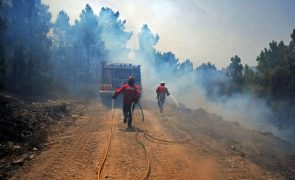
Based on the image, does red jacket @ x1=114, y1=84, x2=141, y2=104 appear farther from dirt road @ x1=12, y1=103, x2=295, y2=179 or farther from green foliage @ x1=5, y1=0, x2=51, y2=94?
green foliage @ x1=5, y1=0, x2=51, y2=94

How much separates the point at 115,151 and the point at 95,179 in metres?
2.10

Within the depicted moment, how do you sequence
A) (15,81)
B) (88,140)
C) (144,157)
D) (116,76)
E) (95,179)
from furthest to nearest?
(15,81) < (116,76) < (88,140) < (144,157) < (95,179)

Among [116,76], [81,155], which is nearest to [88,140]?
[81,155]

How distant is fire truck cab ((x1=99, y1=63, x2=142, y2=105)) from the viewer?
77.4 ft

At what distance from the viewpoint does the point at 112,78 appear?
23969 millimetres

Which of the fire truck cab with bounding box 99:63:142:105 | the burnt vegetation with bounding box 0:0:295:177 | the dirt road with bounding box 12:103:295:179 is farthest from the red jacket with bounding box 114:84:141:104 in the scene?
the fire truck cab with bounding box 99:63:142:105

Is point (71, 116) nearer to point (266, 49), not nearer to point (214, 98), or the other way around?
point (266, 49)

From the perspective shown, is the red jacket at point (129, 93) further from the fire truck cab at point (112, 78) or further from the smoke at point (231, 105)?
the smoke at point (231, 105)

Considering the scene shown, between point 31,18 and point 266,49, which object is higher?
point 31,18

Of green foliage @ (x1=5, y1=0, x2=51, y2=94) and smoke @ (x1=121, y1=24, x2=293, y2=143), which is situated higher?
green foliage @ (x1=5, y1=0, x2=51, y2=94)

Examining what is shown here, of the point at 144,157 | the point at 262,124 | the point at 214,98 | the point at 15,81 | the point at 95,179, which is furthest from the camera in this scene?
the point at 214,98

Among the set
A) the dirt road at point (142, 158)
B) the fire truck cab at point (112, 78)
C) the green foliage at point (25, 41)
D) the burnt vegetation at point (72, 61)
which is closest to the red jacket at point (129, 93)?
the dirt road at point (142, 158)

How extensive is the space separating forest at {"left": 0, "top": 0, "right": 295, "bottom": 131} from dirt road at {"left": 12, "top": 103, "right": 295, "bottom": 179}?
52.2 ft

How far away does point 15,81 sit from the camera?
109ft
